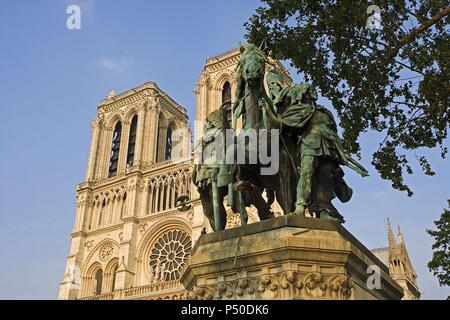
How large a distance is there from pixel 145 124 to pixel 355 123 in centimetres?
3598

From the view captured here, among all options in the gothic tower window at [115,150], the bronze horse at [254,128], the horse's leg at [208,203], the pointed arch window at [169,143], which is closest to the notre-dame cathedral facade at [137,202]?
the gothic tower window at [115,150]

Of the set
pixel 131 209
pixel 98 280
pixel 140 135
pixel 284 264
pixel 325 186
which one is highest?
pixel 140 135

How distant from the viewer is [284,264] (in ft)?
16.0

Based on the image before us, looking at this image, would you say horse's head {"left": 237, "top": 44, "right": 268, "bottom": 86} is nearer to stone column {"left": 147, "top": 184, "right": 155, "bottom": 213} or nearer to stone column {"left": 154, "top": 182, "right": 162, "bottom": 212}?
stone column {"left": 154, "top": 182, "right": 162, "bottom": 212}

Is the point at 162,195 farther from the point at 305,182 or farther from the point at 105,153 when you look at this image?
the point at 305,182

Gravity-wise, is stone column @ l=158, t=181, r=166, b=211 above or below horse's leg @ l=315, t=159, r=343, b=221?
above

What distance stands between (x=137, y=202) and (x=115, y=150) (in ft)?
28.2

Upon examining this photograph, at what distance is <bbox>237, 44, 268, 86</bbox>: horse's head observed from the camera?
6.06 meters

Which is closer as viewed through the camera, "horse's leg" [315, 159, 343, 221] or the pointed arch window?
"horse's leg" [315, 159, 343, 221]

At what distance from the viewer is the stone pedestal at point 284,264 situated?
4.81 m

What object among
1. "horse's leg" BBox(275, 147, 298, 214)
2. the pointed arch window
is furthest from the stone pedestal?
the pointed arch window

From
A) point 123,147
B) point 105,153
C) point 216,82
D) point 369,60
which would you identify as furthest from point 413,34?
point 105,153

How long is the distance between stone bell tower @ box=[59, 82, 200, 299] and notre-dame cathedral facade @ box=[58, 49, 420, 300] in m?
0.08
